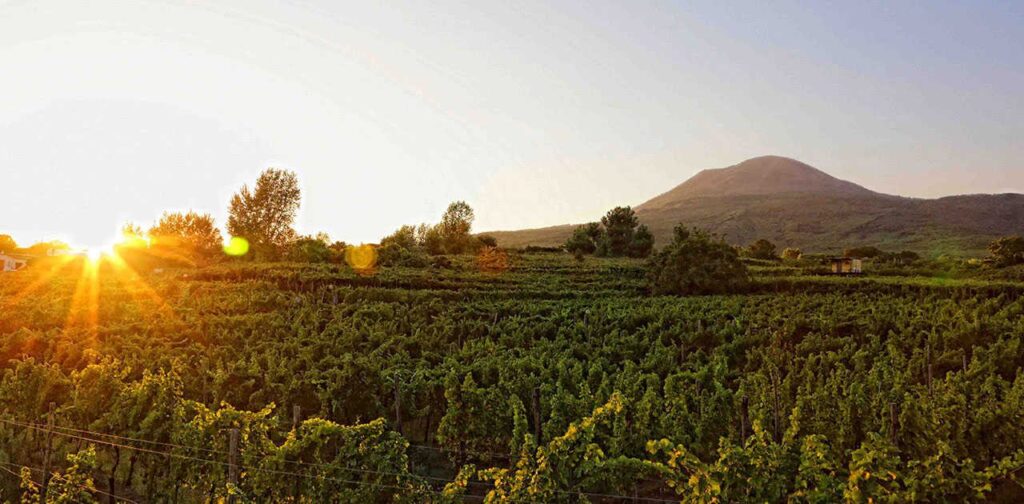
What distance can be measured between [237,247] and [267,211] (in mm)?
7107

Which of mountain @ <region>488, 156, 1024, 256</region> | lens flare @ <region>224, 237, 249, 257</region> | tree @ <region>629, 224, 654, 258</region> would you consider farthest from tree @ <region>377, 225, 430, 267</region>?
mountain @ <region>488, 156, 1024, 256</region>

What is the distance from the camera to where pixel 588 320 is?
33.0 meters

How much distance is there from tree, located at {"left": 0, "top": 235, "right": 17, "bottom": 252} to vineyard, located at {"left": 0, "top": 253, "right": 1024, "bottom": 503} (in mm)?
61978

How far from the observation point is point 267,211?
76625 millimetres

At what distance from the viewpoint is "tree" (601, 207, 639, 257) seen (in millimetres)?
85688

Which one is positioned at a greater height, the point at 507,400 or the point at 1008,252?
the point at 1008,252

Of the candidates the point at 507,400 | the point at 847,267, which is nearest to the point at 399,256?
the point at 847,267

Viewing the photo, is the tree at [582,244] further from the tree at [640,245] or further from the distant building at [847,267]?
the distant building at [847,267]

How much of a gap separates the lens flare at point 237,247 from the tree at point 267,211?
103 cm

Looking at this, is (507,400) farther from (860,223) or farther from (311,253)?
(860,223)

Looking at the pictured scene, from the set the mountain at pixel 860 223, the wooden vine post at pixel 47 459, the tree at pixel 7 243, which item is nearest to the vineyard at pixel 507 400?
the wooden vine post at pixel 47 459

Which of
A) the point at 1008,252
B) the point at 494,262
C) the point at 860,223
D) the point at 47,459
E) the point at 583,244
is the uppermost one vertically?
the point at 860,223

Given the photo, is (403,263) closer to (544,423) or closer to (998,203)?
(544,423)

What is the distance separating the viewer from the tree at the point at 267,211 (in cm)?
7506
